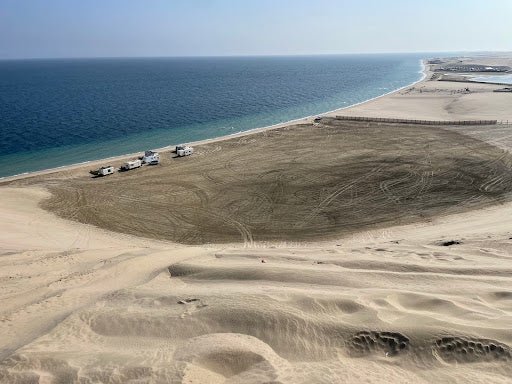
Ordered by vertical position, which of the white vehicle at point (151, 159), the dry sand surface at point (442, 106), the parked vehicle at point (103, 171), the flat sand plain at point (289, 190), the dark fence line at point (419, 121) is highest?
the dry sand surface at point (442, 106)

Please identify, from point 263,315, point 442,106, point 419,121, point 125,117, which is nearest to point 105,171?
point 263,315

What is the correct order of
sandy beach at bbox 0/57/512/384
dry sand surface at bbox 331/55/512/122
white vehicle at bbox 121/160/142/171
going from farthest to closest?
dry sand surface at bbox 331/55/512/122 → white vehicle at bbox 121/160/142/171 → sandy beach at bbox 0/57/512/384

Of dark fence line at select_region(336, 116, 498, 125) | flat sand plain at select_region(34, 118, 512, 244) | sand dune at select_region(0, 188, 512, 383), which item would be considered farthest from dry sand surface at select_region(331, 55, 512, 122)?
sand dune at select_region(0, 188, 512, 383)

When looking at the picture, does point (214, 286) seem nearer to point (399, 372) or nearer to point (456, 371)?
point (399, 372)

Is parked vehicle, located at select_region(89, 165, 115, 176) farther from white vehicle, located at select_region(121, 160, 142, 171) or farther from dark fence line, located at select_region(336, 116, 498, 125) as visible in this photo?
dark fence line, located at select_region(336, 116, 498, 125)

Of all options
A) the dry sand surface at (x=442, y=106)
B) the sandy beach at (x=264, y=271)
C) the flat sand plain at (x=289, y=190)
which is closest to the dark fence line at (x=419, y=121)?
the dry sand surface at (x=442, y=106)

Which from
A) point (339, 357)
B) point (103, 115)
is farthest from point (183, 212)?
point (103, 115)

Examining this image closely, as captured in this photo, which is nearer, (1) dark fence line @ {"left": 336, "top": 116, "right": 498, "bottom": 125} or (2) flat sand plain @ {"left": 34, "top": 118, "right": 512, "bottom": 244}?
(2) flat sand plain @ {"left": 34, "top": 118, "right": 512, "bottom": 244}

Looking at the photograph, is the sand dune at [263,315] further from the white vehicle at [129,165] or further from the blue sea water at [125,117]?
the blue sea water at [125,117]

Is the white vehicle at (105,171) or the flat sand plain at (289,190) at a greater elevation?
the white vehicle at (105,171)
